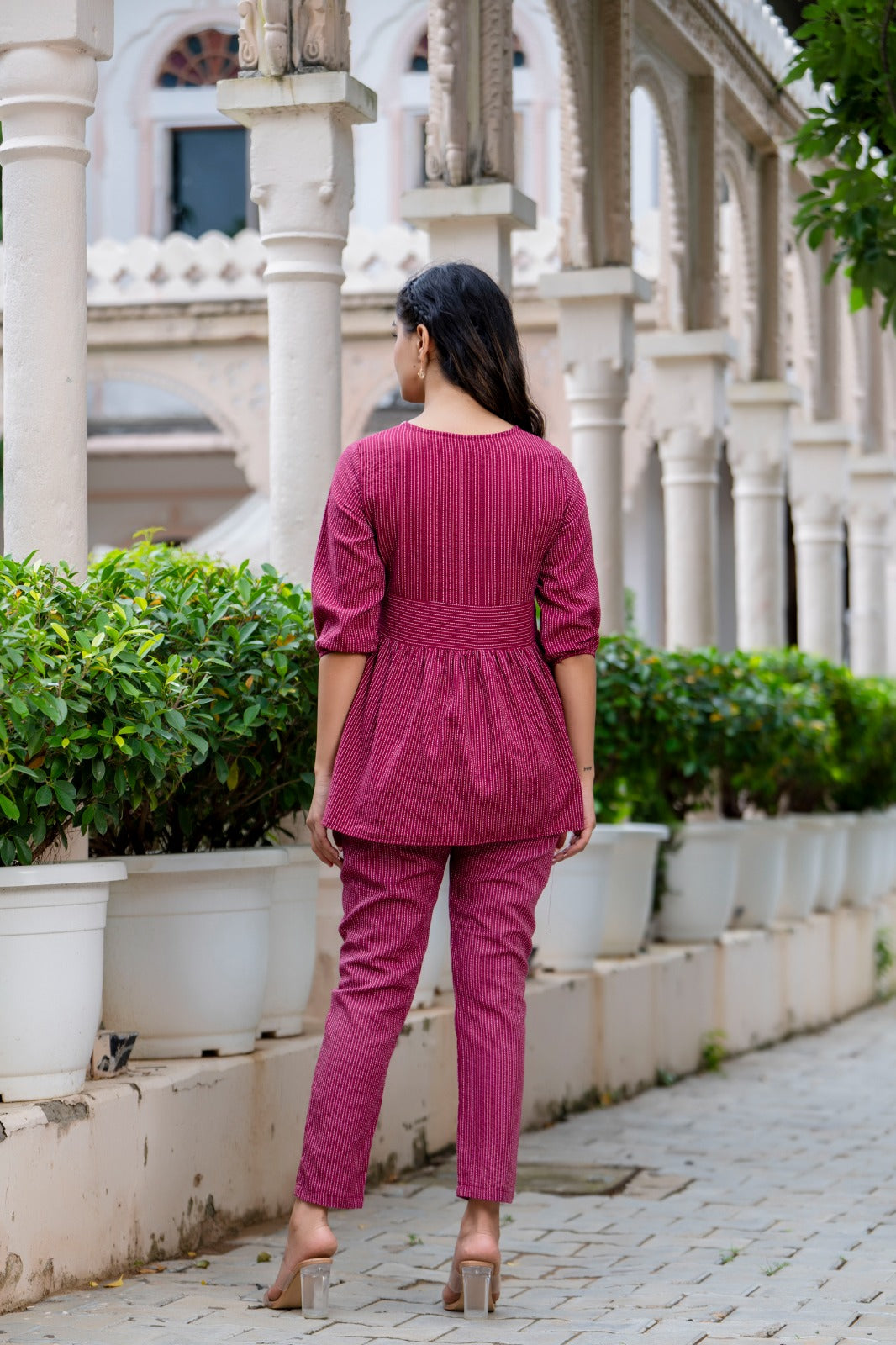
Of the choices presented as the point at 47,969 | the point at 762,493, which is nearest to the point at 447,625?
the point at 47,969

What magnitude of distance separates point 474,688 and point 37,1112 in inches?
41.2

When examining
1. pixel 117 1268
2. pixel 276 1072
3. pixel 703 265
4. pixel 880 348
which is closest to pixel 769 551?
pixel 703 265

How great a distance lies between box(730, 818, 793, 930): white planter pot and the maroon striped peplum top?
14.2ft

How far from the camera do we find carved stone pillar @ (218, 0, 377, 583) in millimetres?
5102

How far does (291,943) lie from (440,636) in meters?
1.15

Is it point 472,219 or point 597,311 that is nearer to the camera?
point 472,219

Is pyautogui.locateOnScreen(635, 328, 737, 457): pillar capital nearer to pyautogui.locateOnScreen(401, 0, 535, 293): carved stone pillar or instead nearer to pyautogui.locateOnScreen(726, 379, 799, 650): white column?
pyautogui.locateOnScreen(726, 379, 799, 650): white column

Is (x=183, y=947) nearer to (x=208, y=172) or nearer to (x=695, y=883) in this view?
(x=695, y=883)

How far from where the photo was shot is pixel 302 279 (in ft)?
16.7

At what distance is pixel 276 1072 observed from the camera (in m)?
4.29

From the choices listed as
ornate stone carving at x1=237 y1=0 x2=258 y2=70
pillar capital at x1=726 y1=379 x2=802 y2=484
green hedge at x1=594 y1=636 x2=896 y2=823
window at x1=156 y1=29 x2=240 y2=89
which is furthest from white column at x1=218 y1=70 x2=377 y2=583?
window at x1=156 y1=29 x2=240 y2=89

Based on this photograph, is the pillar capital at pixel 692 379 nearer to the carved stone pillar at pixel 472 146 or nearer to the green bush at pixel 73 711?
the carved stone pillar at pixel 472 146

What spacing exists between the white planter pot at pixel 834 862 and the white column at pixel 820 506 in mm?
2953

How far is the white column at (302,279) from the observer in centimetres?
510
